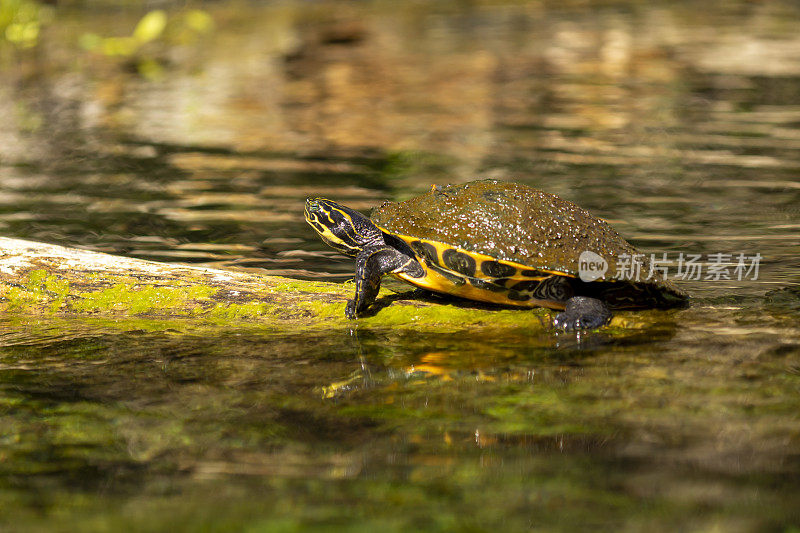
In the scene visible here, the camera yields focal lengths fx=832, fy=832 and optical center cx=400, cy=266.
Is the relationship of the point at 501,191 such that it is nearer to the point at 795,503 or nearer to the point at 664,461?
the point at 664,461

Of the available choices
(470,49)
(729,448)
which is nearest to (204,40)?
(470,49)

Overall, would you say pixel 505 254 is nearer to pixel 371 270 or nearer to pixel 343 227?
pixel 371 270

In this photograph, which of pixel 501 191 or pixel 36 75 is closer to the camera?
pixel 501 191

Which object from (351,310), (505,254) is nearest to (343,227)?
(351,310)

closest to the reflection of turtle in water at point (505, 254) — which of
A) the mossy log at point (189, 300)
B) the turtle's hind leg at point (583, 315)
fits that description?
the turtle's hind leg at point (583, 315)

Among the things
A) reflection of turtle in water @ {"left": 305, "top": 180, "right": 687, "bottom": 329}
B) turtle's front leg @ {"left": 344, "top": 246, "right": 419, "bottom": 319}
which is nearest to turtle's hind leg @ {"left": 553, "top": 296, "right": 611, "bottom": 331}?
Result: reflection of turtle in water @ {"left": 305, "top": 180, "right": 687, "bottom": 329}

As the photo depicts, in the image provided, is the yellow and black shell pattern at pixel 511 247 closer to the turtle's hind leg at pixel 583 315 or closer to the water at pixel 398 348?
the turtle's hind leg at pixel 583 315
